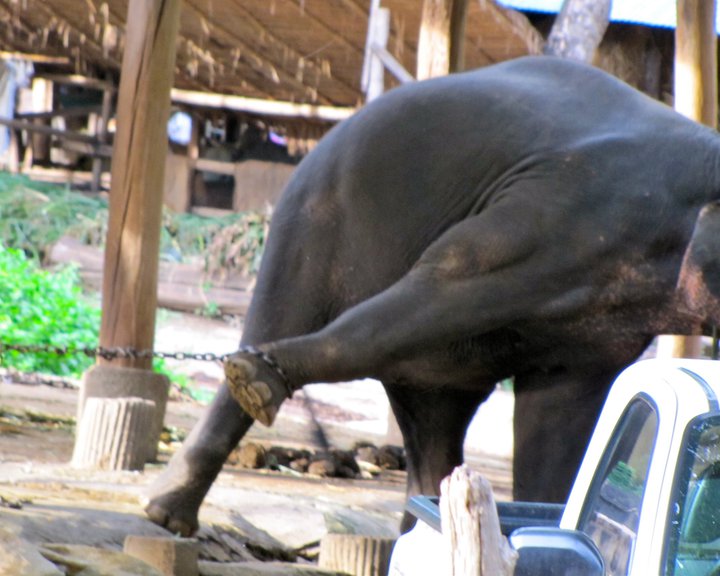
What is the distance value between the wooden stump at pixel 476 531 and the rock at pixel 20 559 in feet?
5.32

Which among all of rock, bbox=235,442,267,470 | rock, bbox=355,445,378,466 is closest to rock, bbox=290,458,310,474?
rock, bbox=235,442,267,470

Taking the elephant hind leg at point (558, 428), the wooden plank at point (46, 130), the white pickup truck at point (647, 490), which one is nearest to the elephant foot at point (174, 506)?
the elephant hind leg at point (558, 428)

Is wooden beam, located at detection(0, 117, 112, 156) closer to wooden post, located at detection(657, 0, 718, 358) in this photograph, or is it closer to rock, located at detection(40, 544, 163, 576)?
wooden post, located at detection(657, 0, 718, 358)

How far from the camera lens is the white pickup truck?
234 cm

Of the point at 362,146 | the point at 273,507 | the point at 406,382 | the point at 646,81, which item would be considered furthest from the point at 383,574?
the point at 646,81

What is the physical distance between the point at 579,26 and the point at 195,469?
6154mm

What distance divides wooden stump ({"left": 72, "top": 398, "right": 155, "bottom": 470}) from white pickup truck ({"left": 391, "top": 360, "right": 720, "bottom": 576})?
404 centimetres

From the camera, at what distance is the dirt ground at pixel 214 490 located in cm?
507

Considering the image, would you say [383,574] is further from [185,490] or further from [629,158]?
[629,158]

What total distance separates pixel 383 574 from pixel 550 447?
0.72 metres

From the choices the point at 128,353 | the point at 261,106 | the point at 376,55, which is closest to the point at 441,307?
the point at 128,353

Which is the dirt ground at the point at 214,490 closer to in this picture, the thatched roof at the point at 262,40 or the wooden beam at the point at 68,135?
the thatched roof at the point at 262,40

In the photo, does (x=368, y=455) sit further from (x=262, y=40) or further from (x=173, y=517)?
(x=262, y=40)

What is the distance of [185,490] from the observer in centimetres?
551
